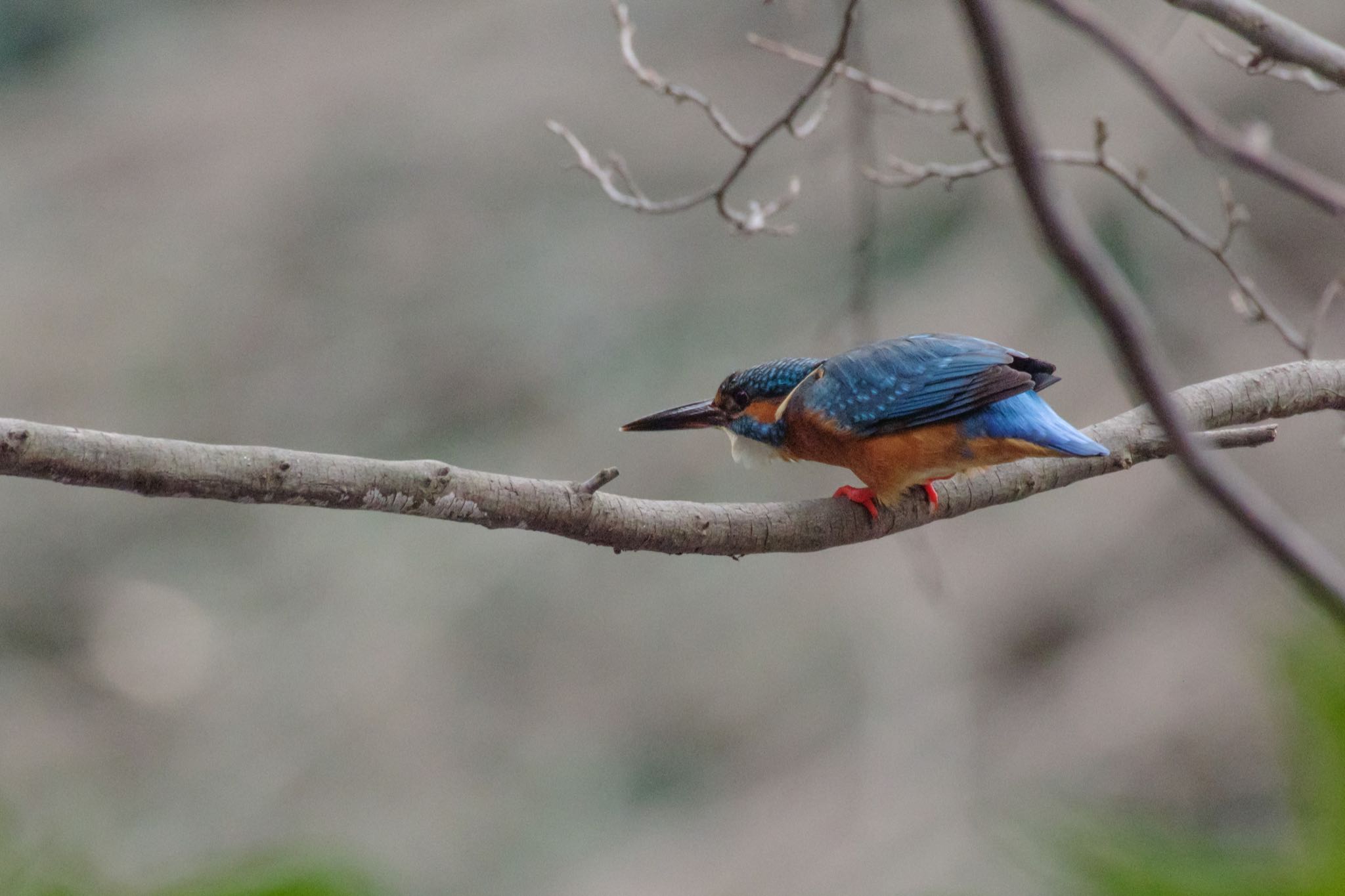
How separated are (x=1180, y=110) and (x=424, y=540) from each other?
480 cm

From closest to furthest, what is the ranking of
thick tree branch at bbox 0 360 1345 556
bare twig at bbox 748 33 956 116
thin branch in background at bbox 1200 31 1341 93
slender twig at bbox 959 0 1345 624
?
slender twig at bbox 959 0 1345 624 < thick tree branch at bbox 0 360 1345 556 < thin branch in background at bbox 1200 31 1341 93 < bare twig at bbox 748 33 956 116

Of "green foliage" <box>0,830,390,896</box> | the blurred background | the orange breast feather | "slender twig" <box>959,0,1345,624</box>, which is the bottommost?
the blurred background

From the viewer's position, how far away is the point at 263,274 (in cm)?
579

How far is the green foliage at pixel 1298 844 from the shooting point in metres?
1.01

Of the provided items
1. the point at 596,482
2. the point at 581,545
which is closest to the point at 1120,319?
the point at 596,482

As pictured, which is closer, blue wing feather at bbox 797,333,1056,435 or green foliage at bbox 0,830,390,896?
green foliage at bbox 0,830,390,896

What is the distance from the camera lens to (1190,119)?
521 mm

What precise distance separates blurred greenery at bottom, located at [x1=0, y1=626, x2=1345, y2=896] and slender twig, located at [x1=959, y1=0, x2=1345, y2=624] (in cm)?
63

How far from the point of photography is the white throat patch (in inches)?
91.0

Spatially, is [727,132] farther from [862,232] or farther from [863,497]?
[863,497]

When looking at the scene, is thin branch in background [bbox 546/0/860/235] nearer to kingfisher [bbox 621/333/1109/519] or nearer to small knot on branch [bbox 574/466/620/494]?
kingfisher [bbox 621/333/1109/519]

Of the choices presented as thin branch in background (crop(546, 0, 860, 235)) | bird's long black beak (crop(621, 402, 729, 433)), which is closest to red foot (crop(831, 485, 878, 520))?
bird's long black beak (crop(621, 402, 729, 433))

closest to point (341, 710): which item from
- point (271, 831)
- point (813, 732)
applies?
point (271, 831)

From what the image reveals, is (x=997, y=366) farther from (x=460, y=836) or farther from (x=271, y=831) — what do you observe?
(x=271, y=831)
